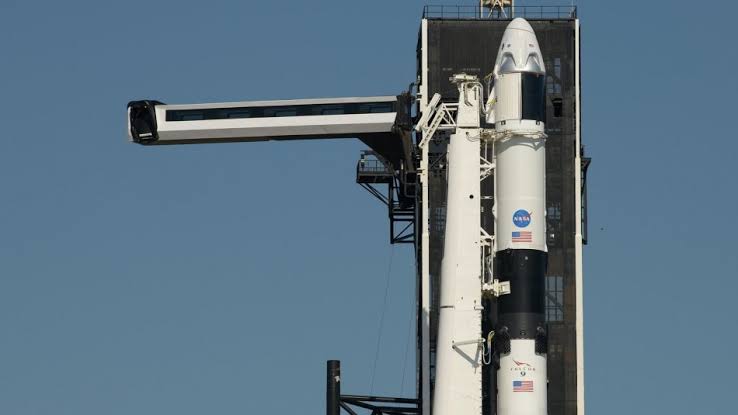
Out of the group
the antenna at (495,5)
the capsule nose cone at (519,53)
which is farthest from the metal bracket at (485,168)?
the antenna at (495,5)

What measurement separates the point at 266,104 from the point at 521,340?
729 inches

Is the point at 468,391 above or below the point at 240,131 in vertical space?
below

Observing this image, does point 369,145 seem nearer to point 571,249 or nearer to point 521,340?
point 571,249

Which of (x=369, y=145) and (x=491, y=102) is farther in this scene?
(x=369, y=145)

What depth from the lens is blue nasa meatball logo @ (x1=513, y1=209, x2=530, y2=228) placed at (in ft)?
249

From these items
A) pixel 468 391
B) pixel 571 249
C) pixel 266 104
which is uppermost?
pixel 266 104

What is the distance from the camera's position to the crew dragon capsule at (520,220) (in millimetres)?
74562

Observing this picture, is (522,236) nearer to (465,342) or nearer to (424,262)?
(465,342)

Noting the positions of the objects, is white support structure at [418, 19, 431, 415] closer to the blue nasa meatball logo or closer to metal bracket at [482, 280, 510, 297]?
the blue nasa meatball logo

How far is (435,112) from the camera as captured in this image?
77.5m

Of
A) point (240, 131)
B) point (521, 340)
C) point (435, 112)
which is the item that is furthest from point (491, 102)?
point (240, 131)

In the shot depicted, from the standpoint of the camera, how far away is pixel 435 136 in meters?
86.2

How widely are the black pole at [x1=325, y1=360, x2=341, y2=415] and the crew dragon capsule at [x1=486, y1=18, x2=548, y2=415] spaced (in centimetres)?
1164

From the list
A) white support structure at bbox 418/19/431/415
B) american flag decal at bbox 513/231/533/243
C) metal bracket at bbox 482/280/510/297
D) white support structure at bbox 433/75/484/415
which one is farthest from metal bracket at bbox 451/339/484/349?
white support structure at bbox 418/19/431/415
